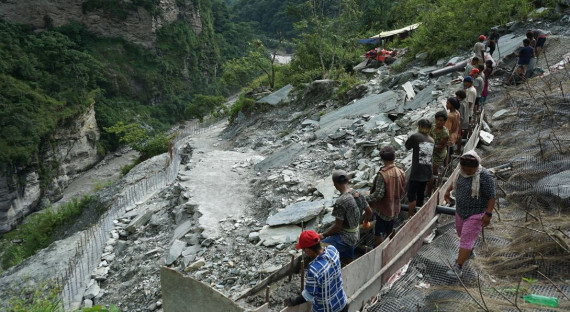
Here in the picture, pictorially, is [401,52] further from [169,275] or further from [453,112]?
[169,275]

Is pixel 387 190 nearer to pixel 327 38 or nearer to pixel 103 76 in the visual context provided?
pixel 327 38

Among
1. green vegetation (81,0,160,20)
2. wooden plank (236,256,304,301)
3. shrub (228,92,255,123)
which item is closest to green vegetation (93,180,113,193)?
shrub (228,92,255,123)

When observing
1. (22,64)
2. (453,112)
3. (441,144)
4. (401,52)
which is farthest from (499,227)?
(22,64)

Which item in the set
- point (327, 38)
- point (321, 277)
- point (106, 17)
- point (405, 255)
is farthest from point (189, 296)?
point (106, 17)

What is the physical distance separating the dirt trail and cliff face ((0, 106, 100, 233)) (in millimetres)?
22149

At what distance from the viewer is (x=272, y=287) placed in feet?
12.6

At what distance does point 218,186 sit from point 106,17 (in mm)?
44881

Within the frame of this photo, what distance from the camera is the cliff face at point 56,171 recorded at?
85.6 ft

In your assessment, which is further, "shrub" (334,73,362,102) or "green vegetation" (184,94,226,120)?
"green vegetation" (184,94,226,120)

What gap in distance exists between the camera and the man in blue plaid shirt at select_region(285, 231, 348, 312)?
2.70m

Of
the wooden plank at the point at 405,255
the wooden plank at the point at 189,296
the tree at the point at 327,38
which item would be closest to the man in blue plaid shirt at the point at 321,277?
the wooden plank at the point at 189,296

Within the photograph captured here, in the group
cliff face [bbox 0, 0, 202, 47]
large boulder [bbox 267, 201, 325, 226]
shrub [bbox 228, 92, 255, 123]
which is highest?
cliff face [bbox 0, 0, 202, 47]

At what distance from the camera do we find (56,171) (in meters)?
30.9

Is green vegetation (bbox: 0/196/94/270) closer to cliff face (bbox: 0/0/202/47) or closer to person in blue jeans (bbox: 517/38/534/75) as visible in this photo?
person in blue jeans (bbox: 517/38/534/75)
